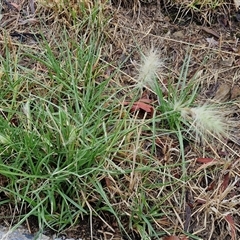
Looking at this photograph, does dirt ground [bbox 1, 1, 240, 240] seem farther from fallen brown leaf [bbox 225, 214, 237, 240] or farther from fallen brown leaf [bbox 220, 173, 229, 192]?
fallen brown leaf [bbox 225, 214, 237, 240]

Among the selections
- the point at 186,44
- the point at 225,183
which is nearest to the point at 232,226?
the point at 225,183

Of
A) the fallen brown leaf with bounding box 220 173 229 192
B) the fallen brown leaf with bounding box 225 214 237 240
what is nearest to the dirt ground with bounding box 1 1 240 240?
the fallen brown leaf with bounding box 220 173 229 192

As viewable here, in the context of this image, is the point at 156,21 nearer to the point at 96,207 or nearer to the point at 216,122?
the point at 216,122

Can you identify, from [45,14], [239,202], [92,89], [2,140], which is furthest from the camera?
[45,14]

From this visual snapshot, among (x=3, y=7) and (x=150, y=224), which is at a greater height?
(x=3, y=7)

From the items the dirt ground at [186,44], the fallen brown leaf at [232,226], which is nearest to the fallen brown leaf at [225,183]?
the dirt ground at [186,44]

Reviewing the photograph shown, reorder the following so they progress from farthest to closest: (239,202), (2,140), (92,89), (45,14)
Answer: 1. (45,14)
2. (92,89)
3. (239,202)
4. (2,140)

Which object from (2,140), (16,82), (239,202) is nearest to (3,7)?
(16,82)

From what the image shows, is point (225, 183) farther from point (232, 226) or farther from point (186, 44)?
point (186, 44)
